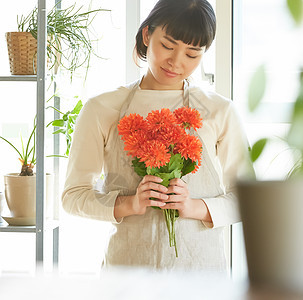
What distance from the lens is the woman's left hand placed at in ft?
4.47

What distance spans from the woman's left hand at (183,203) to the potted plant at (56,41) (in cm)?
86

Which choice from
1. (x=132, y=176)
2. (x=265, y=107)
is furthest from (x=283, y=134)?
(x=132, y=176)

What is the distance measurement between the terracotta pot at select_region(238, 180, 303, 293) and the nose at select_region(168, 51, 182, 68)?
1061 millimetres

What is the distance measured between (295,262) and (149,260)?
1089 millimetres

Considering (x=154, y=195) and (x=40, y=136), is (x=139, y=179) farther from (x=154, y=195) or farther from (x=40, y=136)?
(x=40, y=136)

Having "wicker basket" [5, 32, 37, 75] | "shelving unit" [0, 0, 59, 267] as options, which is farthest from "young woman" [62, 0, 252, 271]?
"wicker basket" [5, 32, 37, 75]

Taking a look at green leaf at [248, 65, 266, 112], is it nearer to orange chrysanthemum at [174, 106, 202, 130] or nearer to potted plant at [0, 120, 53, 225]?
orange chrysanthemum at [174, 106, 202, 130]

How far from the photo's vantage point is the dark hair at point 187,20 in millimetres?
1462

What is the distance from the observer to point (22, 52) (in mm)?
1961

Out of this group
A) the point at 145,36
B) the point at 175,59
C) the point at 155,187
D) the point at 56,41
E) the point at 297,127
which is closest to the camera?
the point at 297,127

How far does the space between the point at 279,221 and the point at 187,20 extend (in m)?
1.13

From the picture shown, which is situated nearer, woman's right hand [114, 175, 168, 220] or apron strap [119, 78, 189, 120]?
woman's right hand [114, 175, 168, 220]

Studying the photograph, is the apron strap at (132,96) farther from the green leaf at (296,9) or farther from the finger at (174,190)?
the green leaf at (296,9)

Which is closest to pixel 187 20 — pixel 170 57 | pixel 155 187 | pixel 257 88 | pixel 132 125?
pixel 170 57
